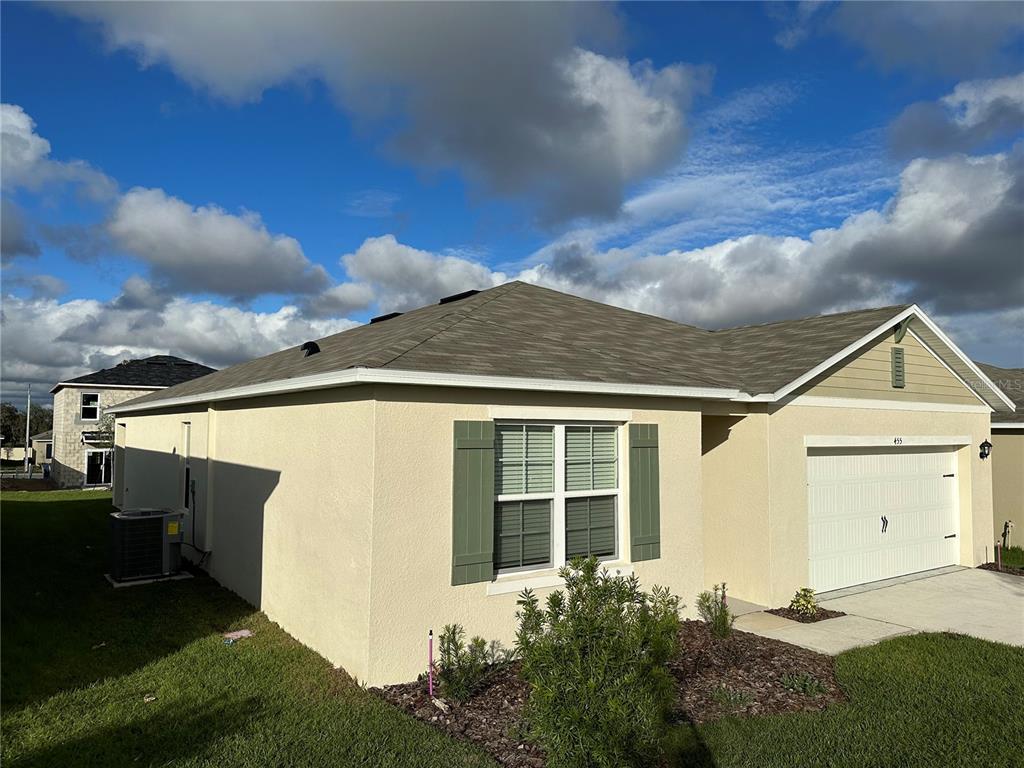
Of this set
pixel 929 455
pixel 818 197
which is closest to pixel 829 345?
pixel 929 455

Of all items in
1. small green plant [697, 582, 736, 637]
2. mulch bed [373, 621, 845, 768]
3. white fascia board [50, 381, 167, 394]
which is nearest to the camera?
mulch bed [373, 621, 845, 768]

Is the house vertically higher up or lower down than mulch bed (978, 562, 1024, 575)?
higher up

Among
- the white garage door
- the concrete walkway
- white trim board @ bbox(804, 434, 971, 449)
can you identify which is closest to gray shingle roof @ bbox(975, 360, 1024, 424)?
white trim board @ bbox(804, 434, 971, 449)

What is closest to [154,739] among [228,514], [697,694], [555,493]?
[555,493]

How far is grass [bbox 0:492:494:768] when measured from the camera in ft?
14.4

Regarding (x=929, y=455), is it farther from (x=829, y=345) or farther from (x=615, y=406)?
(x=615, y=406)

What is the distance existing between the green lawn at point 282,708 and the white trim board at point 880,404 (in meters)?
3.39

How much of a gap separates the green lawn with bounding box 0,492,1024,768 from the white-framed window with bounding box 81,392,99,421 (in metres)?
28.4

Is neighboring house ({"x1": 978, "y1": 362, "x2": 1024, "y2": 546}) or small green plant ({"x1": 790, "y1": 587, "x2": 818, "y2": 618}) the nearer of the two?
small green plant ({"x1": 790, "y1": 587, "x2": 818, "y2": 618})

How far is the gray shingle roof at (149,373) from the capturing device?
32.4m

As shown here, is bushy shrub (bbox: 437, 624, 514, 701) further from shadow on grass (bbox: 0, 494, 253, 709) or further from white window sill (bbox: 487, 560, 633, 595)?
shadow on grass (bbox: 0, 494, 253, 709)

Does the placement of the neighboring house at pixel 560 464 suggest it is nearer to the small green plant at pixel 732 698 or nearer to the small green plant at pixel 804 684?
the small green plant at pixel 732 698

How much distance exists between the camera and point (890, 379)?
420 inches

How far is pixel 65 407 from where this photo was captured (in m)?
31.4
